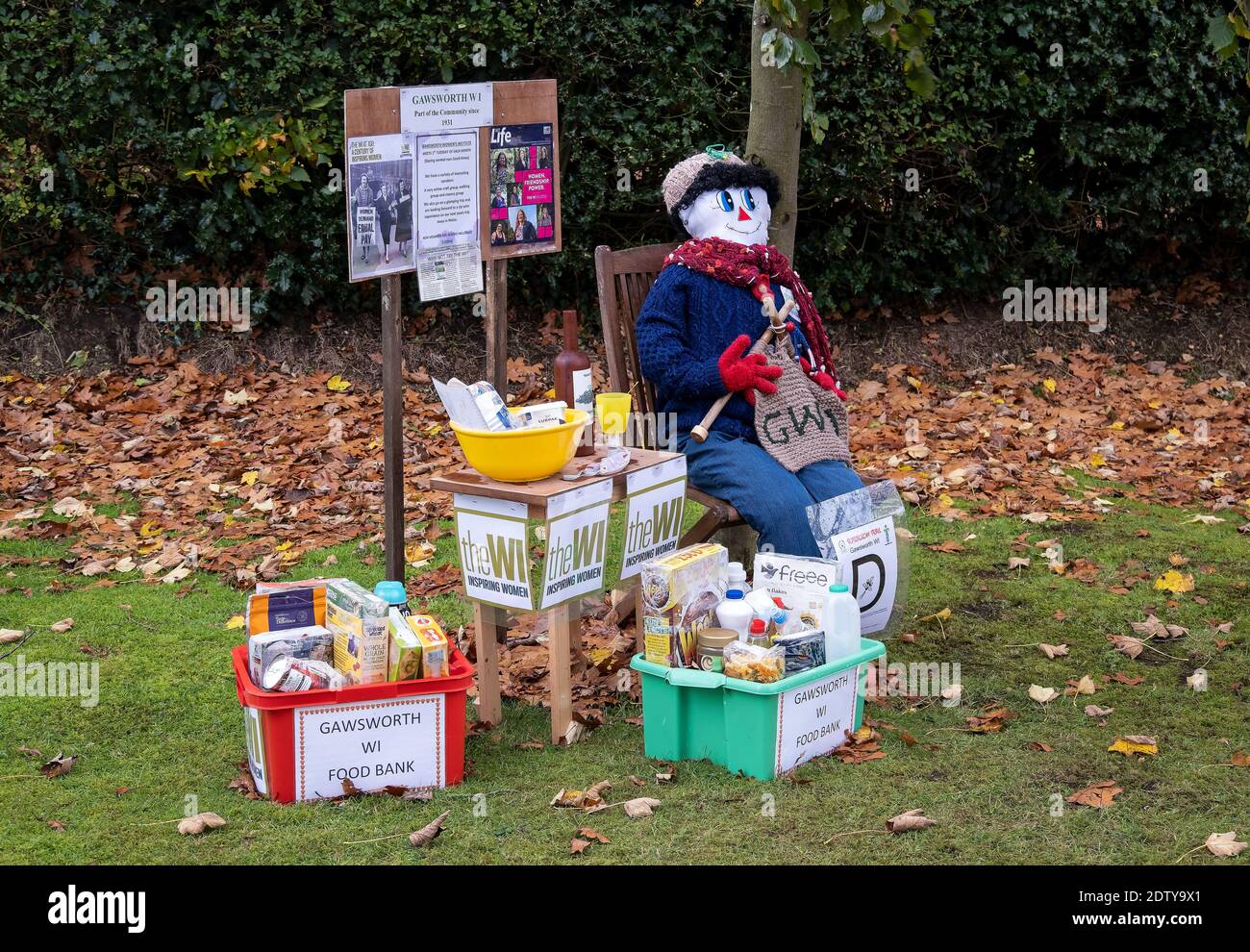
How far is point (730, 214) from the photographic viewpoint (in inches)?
187

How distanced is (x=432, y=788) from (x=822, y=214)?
5399 millimetres

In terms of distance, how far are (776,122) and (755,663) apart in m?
2.23

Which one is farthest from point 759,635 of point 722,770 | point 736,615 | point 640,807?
point 640,807

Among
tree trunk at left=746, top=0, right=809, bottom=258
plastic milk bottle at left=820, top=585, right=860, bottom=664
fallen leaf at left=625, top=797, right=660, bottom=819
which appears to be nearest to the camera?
fallen leaf at left=625, top=797, right=660, bottom=819

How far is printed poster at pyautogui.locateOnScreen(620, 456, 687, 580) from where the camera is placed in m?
4.17

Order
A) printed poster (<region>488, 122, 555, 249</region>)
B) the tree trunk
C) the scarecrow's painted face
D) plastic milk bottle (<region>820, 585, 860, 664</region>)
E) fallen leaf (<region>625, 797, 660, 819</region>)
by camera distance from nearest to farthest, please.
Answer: fallen leaf (<region>625, 797, 660, 819</region>)
plastic milk bottle (<region>820, 585, 860, 664</region>)
printed poster (<region>488, 122, 555, 249</region>)
the scarecrow's painted face
the tree trunk

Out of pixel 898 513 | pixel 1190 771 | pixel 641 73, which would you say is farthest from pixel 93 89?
pixel 1190 771

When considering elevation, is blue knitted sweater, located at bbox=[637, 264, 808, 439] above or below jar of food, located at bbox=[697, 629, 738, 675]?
above

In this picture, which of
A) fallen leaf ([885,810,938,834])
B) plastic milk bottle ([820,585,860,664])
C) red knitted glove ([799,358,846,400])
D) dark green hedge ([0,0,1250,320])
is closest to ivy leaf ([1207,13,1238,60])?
red knitted glove ([799,358,846,400])

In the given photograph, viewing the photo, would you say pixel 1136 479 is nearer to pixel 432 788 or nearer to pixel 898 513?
pixel 898 513

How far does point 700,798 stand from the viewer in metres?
3.55

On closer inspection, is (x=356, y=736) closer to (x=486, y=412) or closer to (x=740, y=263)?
(x=486, y=412)

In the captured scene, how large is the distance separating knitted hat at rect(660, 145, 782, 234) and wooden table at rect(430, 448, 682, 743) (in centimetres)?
105

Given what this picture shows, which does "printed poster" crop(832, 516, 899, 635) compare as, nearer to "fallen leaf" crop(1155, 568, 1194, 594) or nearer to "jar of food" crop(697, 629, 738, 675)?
"jar of food" crop(697, 629, 738, 675)
